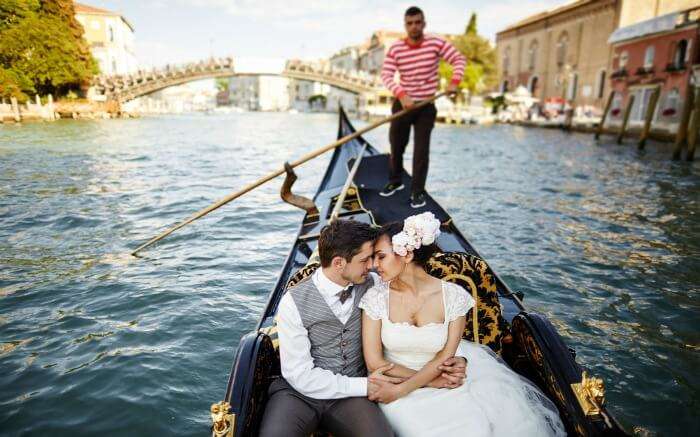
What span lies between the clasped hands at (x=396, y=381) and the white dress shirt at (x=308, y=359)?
0.09 feet

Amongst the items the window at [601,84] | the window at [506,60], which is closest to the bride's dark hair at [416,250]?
the window at [601,84]

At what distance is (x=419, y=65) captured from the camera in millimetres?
2979

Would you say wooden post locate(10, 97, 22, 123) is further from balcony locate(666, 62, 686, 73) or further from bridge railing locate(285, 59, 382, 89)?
balcony locate(666, 62, 686, 73)

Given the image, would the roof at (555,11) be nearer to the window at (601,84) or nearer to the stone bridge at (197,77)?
the window at (601,84)

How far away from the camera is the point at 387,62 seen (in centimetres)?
303

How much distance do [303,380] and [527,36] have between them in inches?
1062

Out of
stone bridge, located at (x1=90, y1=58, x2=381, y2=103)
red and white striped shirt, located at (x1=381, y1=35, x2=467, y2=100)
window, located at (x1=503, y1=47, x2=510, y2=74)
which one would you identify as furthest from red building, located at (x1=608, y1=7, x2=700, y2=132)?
stone bridge, located at (x1=90, y1=58, x2=381, y2=103)

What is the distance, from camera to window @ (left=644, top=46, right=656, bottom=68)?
13852mm

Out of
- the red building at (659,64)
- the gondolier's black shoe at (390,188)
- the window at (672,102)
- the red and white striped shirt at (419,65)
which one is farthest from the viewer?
the window at (672,102)

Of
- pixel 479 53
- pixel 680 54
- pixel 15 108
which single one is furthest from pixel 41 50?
pixel 479 53

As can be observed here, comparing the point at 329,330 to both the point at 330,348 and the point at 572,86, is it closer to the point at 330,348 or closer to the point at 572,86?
the point at 330,348

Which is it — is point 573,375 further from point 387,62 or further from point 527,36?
point 527,36

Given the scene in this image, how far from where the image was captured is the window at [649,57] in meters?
13.9

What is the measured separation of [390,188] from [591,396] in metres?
2.25
